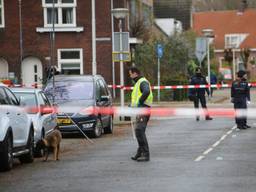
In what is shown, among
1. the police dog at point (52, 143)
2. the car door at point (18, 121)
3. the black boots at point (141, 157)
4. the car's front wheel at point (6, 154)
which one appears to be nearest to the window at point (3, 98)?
the car door at point (18, 121)

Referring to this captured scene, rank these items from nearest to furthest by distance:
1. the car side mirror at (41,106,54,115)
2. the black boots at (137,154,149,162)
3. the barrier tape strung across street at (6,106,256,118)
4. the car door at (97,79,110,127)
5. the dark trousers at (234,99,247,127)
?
the black boots at (137,154,149,162) < the barrier tape strung across street at (6,106,256,118) < the car side mirror at (41,106,54,115) < the car door at (97,79,110,127) < the dark trousers at (234,99,247,127)

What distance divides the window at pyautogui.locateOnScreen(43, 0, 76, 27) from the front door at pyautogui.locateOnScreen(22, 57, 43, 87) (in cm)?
193

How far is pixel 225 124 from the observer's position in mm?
25672

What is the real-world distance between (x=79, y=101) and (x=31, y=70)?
19.6m

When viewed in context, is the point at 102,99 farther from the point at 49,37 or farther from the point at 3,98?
the point at 49,37

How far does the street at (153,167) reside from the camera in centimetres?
1213

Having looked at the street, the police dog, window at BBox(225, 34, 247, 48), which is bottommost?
the street

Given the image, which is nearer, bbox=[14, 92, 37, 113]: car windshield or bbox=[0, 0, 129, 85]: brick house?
bbox=[14, 92, 37, 113]: car windshield

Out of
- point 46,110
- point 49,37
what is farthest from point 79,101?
point 49,37

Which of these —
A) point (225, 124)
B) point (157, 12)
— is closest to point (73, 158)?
point (225, 124)

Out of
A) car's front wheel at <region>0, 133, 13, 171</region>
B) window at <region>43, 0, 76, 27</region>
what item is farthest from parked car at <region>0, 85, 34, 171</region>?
window at <region>43, 0, 76, 27</region>

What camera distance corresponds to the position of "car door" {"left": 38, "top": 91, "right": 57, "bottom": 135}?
17519mm

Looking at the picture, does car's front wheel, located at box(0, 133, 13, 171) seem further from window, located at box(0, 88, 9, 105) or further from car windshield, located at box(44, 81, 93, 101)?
car windshield, located at box(44, 81, 93, 101)

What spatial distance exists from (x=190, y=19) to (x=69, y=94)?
59929 mm
